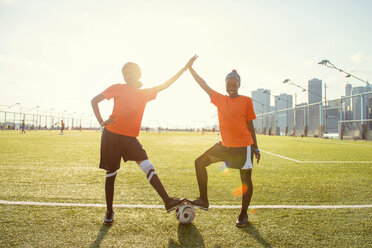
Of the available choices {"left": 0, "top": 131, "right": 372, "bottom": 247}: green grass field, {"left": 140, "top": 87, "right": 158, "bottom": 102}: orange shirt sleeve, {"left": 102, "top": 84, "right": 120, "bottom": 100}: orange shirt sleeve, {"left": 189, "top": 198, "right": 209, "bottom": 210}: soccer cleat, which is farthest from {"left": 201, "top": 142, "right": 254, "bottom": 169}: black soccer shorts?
{"left": 102, "top": 84, "right": 120, "bottom": 100}: orange shirt sleeve

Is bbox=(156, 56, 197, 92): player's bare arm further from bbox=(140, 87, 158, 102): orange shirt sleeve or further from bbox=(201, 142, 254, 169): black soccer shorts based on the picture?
bbox=(201, 142, 254, 169): black soccer shorts

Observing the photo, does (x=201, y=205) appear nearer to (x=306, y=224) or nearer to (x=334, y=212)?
(x=306, y=224)

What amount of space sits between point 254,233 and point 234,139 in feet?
4.06

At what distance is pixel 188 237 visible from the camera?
290cm

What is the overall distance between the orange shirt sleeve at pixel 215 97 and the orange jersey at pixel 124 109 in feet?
3.64

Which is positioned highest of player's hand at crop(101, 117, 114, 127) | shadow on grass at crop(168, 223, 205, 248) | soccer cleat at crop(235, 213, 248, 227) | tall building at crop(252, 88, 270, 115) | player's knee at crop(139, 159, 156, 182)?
tall building at crop(252, 88, 270, 115)

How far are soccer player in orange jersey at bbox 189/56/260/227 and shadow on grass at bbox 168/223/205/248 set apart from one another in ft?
1.26

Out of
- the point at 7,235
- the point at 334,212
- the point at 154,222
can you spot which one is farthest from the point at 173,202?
the point at 334,212

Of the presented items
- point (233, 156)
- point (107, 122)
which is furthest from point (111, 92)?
point (233, 156)

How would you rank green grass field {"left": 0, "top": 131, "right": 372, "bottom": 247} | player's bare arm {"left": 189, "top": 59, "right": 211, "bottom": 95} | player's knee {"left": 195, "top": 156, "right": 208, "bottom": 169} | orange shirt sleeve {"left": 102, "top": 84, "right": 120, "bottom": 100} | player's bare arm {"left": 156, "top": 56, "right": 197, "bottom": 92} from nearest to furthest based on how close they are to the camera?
1. green grass field {"left": 0, "top": 131, "right": 372, "bottom": 247}
2. orange shirt sleeve {"left": 102, "top": 84, "right": 120, "bottom": 100}
3. player's knee {"left": 195, "top": 156, "right": 208, "bottom": 169}
4. player's bare arm {"left": 156, "top": 56, "right": 197, "bottom": 92}
5. player's bare arm {"left": 189, "top": 59, "right": 211, "bottom": 95}

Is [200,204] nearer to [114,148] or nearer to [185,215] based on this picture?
[185,215]

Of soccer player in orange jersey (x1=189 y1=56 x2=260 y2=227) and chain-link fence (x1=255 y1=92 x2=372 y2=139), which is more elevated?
chain-link fence (x1=255 y1=92 x2=372 y2=139)

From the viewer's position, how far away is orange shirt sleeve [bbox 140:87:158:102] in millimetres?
3619

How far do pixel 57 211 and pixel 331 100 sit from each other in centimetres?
4609
